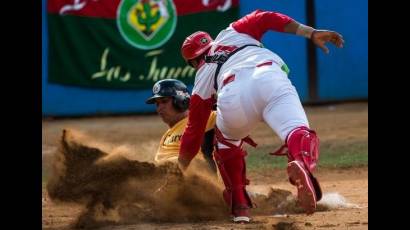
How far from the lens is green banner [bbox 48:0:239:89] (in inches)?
628

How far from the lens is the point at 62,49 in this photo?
16.0m

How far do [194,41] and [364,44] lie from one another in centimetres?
964

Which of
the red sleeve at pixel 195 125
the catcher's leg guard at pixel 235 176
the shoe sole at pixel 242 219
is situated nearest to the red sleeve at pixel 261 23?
the red sleeve at pixel 195 125

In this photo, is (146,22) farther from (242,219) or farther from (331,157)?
(242,219)

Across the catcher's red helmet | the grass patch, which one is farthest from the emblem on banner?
the catcher's red helmet

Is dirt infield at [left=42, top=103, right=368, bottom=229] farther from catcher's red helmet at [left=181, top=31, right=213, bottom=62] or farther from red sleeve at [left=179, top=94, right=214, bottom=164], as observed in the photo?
catcher's red helmet at [left=181, top=31, right=213, bottom=62]

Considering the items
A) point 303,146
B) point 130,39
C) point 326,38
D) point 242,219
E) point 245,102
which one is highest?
point 326,38

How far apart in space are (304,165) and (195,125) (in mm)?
1272

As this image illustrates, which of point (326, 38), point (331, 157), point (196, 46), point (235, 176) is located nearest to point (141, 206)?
point (235, 176)

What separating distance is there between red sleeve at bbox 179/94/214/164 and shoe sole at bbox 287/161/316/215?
4.18ft

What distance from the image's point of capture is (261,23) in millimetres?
6547

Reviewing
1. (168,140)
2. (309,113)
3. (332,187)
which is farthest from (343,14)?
(168,140)

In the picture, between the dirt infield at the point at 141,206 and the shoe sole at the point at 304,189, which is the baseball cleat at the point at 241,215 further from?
the shoe sole at the point at 304,189

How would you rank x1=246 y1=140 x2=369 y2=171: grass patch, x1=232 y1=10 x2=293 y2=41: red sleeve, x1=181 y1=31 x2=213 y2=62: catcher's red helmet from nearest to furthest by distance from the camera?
1. x1=232 y1=10 x2=293 y2=41: red sleeve
2. x1=181 y1=31 x2=213 y2=62: catcher's red helmet
3. x1=246 y1=140 x2=369 y2=171: grass patch
